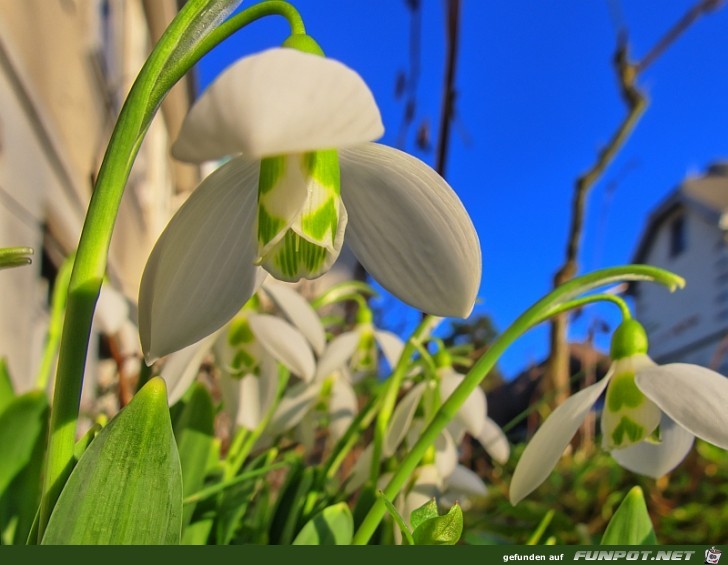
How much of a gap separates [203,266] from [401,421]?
0.35 meters

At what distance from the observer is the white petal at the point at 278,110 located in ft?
0.82

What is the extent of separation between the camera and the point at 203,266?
0.41 m

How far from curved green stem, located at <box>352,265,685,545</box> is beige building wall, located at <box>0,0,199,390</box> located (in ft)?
2.21

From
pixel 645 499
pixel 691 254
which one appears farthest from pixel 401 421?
pixel 691 254

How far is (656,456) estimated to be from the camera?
0.64m

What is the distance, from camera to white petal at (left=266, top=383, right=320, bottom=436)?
0.79 meters

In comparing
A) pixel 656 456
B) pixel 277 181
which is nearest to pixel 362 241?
pixel 277 181

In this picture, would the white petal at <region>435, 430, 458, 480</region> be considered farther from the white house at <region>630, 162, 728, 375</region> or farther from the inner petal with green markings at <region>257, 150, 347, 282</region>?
the white house at <region>630, 162, 728, 375</region>

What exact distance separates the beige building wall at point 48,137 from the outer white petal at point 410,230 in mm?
650

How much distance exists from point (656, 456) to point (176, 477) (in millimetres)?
496

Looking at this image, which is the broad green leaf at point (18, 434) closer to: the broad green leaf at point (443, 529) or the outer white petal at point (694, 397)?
the broad green leaf at point (443, 529)

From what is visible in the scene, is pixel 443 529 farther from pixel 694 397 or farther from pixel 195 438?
pixel 195 438

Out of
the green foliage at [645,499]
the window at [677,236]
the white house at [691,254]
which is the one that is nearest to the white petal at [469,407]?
the green foliage at [645,499]

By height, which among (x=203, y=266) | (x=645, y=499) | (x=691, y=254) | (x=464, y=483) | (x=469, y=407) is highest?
(x=203, y=266)
